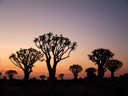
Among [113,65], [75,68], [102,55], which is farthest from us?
[75,68]

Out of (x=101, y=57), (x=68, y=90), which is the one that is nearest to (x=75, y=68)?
(x=101, y=57)

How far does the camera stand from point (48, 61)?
830 inches

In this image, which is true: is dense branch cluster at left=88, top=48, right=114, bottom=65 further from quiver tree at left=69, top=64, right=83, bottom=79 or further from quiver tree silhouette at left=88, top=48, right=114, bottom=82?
quiver tree at left=69, top=64, right=83, bottom=79

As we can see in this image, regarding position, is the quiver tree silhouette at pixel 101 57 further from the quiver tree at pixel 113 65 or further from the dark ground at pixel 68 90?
the quiver tree at pixel 113 65

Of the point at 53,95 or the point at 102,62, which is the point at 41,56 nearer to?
the point at 102,62

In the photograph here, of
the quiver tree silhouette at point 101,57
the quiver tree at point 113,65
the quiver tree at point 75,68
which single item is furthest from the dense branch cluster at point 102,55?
the quiver tree at point 75,68

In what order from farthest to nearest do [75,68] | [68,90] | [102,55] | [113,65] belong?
[75,68] < [113,65] < [102,55] < [68,90]

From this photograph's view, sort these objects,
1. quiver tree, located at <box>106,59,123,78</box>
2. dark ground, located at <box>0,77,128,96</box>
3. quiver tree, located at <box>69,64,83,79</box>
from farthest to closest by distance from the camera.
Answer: quiver tree, located at <box>69,64,83,79</box>, quiver tree, located at <box>106,59,123,78</box>, dark ground, located at <box>0,77,128,96</box>

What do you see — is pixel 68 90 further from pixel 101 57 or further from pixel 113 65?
pixel 113 65

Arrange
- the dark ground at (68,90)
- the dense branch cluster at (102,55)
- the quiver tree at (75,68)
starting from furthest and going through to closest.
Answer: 1. the quiver tree at (75,68)
2. the dense branch cluster at (102,55)
3. the dark ground at (68,90)

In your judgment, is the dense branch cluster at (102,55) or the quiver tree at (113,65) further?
the quiver tree at (113,65)

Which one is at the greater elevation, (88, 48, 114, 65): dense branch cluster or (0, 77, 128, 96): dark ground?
(88, 48, 114, 65): dense branch cluster

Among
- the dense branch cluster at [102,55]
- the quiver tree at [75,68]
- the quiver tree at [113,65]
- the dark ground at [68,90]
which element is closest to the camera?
the dark ground at [68,90]

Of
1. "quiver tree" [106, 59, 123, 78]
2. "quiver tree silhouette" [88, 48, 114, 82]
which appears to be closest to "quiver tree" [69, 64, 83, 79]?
"quiver tree" [106, 59, 123, 78]
